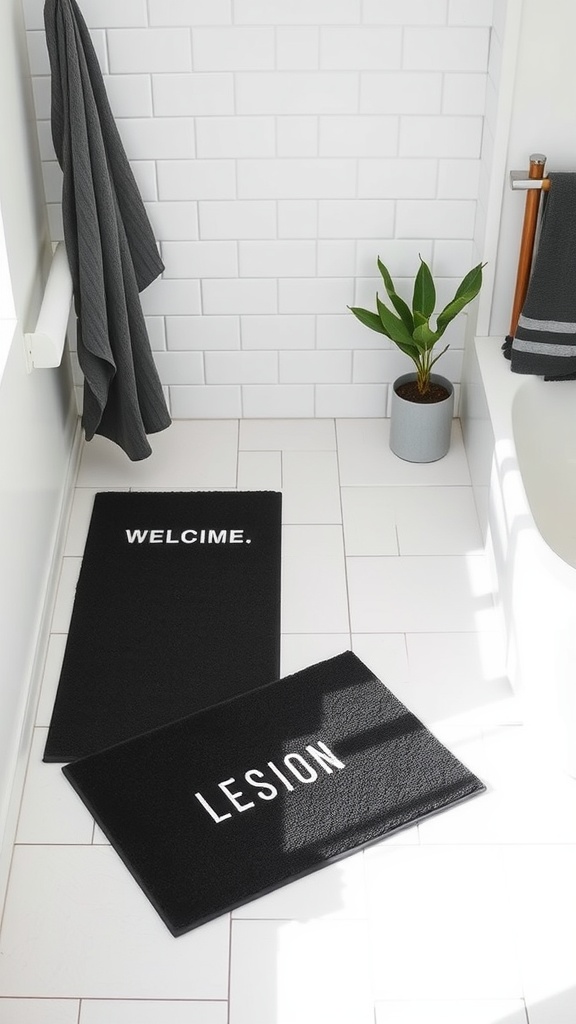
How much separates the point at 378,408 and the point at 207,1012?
2005 millimetres

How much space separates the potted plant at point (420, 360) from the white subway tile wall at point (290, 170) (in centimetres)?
14

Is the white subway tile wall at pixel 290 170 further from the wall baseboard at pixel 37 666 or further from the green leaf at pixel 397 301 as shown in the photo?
the wall baseboard at pixel 37 666

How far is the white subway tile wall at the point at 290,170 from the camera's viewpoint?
300 cm

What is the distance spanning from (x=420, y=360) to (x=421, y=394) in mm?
100

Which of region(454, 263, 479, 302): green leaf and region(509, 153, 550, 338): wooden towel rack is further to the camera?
region(454, 263, 479, 302): green leaf

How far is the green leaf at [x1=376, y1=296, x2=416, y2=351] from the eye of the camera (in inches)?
125

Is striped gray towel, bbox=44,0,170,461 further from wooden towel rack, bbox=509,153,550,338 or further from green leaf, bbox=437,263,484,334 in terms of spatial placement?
wooden towel rack, bbox=509,153,550,338

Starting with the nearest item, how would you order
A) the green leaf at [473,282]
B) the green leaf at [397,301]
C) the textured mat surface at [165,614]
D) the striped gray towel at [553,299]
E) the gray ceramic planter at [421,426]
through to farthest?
the textured mat surface at [165,614] → the striped gray towel at [553,299] → the green leaf at [473,282] → the green leaf at [397,301] → the gray ceramic planter at [421,426]

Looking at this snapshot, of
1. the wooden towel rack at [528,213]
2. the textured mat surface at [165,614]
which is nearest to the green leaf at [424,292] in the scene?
the wooden towel rack at [528,213]

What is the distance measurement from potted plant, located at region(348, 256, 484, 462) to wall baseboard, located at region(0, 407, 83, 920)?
3.09ft

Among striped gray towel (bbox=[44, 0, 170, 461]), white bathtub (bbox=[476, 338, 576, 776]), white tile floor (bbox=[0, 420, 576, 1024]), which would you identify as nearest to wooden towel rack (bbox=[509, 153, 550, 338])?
white bathtub (bbox=[476, 338, 576, 776])

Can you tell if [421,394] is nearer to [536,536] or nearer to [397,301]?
[397,301]

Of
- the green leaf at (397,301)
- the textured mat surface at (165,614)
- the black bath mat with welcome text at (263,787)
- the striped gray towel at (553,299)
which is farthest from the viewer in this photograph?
the green leaf at (397,301)

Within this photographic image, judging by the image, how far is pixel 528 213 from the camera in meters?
2.97
